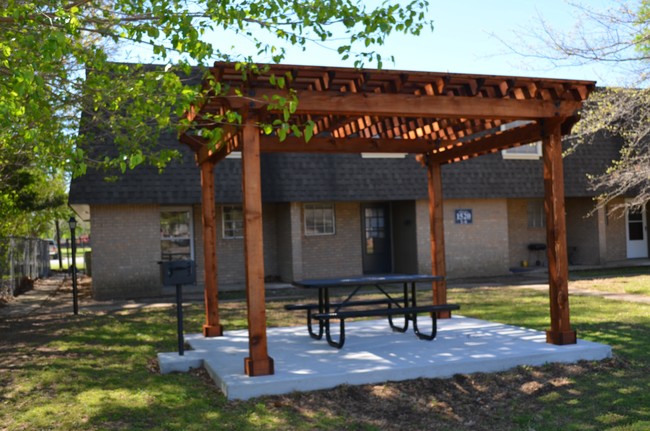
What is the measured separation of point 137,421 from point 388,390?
2.46 meters

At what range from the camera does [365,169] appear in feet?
65.4

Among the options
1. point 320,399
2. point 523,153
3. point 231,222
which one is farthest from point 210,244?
point 523,153

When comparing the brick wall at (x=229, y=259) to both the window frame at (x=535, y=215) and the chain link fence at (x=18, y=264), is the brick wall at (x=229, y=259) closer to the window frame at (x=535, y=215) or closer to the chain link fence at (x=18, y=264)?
the chain link fence at (x=18, y=264)

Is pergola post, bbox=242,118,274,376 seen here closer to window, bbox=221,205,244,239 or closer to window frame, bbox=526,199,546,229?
window, bbox=221,205,244,239

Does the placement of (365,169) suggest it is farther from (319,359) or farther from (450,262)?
(319,359)

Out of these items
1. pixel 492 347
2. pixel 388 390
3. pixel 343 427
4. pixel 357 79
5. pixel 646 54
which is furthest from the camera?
pixel 646 54

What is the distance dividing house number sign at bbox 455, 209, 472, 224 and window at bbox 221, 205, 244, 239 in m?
6.50

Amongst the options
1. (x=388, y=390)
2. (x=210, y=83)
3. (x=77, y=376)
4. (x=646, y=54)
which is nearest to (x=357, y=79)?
(x=210, y=83)

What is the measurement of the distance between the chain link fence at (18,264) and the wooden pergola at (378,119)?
10.00 m

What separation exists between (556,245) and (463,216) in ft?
40.7

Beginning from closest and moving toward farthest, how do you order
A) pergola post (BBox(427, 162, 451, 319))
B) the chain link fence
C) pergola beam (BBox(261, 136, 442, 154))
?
pergola beam (BBox(261, 136, 442, 154)) → pergola post (BBox(427, 162, 451, 319)) → the chain link fence

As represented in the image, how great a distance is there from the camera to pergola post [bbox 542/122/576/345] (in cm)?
A: 851

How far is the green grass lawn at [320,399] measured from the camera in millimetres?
6027

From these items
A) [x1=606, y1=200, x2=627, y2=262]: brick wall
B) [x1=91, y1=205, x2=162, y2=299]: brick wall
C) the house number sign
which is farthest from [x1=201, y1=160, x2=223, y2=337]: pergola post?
[x1=606, y1=200, x2=627, y2=262]: brick wall
